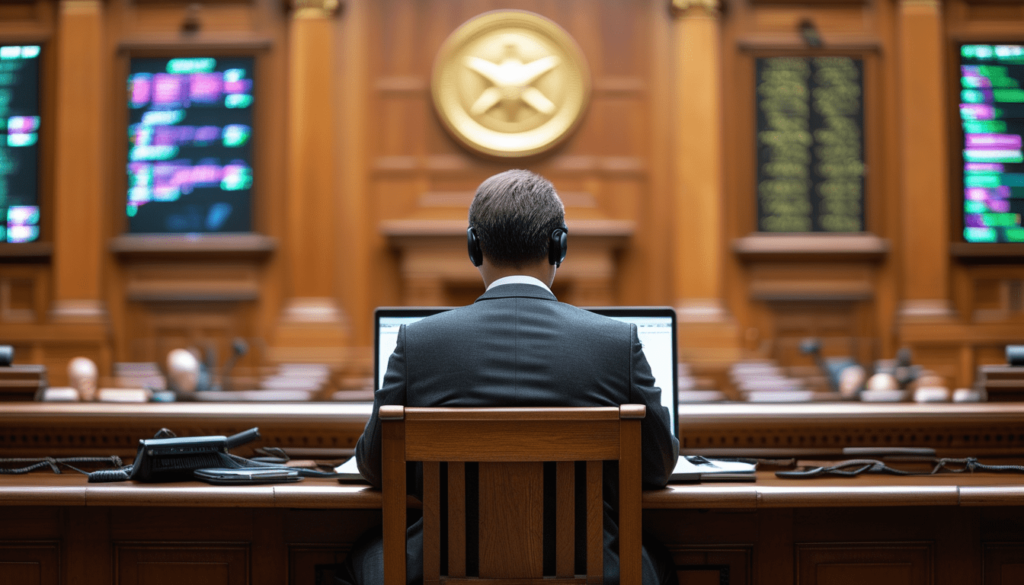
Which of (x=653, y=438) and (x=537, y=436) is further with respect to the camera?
(x=653, y=438)

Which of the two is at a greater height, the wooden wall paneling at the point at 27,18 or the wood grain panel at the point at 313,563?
the wooden wall paneling at the point at 27,18

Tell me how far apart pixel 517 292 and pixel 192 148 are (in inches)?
161

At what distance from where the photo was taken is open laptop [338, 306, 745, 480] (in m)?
1.63

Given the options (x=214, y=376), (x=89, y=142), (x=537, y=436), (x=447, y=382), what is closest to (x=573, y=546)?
(x=537, y=436)

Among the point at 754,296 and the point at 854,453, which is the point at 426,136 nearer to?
the point at 754,296

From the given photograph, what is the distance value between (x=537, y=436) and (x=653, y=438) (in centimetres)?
22

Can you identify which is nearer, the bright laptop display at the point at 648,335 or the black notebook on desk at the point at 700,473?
the black notebook on desk at the point at 700,473

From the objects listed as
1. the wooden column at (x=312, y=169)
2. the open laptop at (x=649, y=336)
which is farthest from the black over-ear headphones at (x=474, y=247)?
the wooden column at (x=312, y=169)

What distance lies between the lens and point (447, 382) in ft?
4.24

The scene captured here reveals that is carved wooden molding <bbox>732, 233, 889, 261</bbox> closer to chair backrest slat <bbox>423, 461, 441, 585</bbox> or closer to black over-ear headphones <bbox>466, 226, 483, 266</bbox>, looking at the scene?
black over-ear headphones <bbox>466, 226, 483, 266</bbox>

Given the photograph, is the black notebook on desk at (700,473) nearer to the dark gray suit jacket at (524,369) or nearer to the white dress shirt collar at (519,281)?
the dark gray suit jacket at (524,369)

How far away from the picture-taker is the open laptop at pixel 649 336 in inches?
64.1

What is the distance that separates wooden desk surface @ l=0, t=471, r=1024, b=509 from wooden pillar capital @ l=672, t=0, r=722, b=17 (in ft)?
13.1

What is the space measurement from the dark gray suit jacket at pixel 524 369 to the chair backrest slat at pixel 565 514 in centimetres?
12
